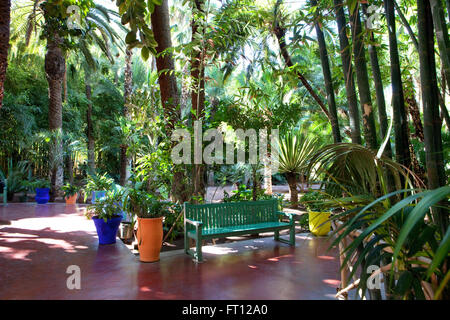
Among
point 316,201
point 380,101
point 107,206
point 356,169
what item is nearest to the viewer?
point 316,201

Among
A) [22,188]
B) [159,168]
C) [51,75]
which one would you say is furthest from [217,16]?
[22,188]

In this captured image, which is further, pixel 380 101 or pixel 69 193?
pixel 69 193

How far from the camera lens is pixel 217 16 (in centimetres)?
457

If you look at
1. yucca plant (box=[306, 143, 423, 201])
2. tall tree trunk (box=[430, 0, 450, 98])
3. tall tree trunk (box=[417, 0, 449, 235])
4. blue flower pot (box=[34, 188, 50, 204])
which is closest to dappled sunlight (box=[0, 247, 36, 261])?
yucca plant (box=[306, 143, 423, 201])

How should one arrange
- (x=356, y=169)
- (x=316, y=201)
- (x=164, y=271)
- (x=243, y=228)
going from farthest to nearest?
(x=243, y=228), (x=164, y=271), (x=356, y=169), (x=316, y=201)

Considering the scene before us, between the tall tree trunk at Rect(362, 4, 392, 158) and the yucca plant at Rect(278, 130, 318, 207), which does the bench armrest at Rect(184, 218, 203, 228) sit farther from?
the yucca plant at Rect(278, 130, 318, 207)

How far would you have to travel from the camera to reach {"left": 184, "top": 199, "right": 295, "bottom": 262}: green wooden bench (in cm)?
445

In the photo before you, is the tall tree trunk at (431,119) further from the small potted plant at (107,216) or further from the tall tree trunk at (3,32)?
the small potted plant at (107,216)

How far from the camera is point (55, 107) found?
11.1 meters

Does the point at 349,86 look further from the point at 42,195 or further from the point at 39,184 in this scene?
the point at 39,184

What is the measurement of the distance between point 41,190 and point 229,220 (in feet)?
27.8

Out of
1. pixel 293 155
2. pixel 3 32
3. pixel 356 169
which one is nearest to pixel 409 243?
pixel 356 169

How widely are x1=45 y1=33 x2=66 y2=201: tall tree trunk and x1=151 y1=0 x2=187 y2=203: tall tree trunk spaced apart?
22.0ft
